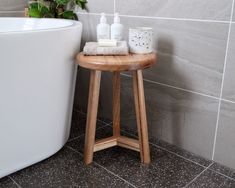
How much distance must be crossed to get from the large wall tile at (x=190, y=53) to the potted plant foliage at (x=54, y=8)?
0.49 metres

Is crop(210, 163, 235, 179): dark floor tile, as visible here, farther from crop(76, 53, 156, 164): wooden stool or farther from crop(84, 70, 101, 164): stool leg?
crop(84, 70, 101, 164): stool leg

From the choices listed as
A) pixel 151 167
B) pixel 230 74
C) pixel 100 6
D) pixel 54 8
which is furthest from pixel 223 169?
pixel 54 8

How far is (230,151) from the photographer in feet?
3.93

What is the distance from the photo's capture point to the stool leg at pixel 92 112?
1.13 m

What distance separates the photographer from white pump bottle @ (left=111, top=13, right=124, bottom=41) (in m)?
1.25

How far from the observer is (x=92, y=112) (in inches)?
45.7

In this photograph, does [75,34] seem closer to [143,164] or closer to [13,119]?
[13,119]

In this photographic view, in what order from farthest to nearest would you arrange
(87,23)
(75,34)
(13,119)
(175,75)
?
(87,23) → (175,75) → (75,34) → (13,119)

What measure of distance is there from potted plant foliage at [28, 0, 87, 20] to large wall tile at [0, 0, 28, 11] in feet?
0.51

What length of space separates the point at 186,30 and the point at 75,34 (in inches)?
19.6

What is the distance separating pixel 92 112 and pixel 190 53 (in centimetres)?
52

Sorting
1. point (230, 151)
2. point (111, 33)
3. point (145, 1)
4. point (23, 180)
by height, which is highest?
point (145, 1)

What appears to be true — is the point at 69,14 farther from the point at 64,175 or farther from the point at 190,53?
the point at 64,175

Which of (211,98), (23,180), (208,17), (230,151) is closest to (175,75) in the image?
(211,98)
